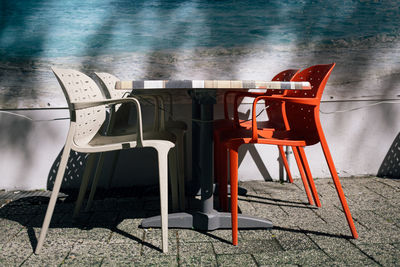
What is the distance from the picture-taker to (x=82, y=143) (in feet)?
7.32

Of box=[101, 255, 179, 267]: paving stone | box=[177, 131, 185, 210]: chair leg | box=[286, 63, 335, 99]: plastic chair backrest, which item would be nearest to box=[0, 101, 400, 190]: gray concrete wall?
box=[177, 131, 185, 210]: chair leg

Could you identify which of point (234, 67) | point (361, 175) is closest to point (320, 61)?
point (234, 67)

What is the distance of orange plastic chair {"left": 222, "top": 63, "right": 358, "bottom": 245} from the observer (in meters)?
2.19

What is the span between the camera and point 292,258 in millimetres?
2008

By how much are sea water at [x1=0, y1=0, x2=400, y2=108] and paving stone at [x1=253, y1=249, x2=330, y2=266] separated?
6.03ft

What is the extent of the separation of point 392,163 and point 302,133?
5.94 ft

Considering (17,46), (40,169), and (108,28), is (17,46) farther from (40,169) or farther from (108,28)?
(40,169)

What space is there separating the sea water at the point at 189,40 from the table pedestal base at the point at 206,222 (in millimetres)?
1444

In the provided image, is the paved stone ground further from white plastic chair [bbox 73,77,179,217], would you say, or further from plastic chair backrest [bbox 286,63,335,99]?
plastic chair backrest [bbox 286,63,335,99]

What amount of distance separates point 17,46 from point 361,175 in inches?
136

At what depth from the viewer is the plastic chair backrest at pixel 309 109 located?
2250mm

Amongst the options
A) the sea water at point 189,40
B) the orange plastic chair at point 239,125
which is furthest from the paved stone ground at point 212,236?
the sea water at point 189,40

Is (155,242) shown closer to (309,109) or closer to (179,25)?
(309,109)

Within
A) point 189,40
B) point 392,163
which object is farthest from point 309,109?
point 392,163
